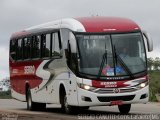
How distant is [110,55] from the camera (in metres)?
23.1

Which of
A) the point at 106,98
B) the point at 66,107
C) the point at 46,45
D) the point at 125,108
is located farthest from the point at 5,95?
the point at 106,98

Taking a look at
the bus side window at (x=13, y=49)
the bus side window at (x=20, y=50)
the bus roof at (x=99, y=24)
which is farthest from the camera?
the bus side window at (x=13, y=49)

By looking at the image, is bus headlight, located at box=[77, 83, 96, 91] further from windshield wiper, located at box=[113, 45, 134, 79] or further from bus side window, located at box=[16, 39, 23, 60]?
bus side window, located at box=[16, 39, 23, 60]

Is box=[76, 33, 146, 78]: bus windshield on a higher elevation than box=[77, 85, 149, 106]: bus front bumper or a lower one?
higher

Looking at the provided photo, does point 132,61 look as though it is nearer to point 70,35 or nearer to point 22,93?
point 70,35

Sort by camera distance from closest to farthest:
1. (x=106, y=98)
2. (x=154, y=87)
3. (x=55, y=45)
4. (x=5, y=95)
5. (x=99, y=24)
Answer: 1. (x=106, y=98)
2. (x=99, y=24)
3. (x=55, y=45)
4. (x=154, y=87)
5. (x=5, y=95)

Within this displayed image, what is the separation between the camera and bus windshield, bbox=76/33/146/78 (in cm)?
2291

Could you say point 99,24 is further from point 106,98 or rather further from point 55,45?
point 106,98

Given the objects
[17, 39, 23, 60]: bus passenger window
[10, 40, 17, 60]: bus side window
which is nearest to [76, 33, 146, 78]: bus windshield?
[17, 39, 23, 60]: bus passenger window

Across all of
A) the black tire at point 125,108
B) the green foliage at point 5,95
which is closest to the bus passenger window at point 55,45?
the black tire at point 125,108

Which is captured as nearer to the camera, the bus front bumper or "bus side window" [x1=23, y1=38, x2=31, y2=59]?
the bus front bumper

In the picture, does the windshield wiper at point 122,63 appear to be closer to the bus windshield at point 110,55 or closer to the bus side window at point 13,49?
the bus windshield at point 110,55

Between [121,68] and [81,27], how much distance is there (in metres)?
1.92

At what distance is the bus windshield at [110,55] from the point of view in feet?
75.2
